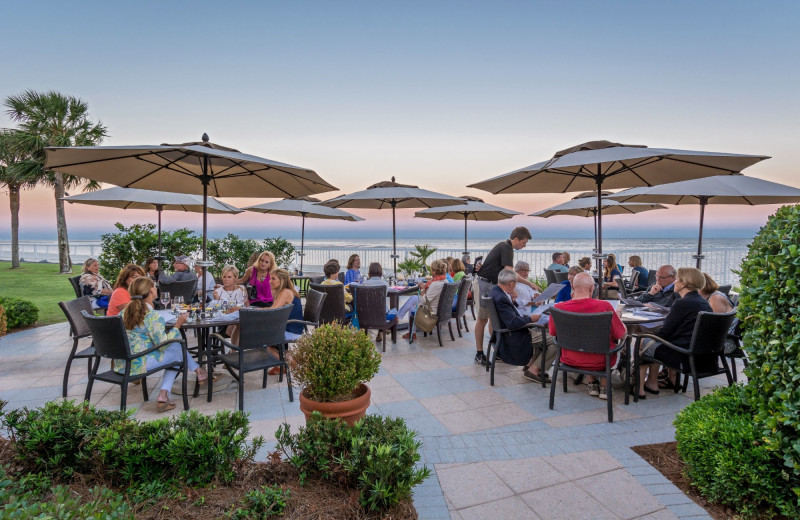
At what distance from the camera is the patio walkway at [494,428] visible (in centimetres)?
230

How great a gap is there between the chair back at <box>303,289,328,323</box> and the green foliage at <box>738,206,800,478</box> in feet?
12.5

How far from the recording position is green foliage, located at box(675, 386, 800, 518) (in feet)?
6.57

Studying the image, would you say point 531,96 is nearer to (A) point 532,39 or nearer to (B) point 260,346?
(A) point 532,39

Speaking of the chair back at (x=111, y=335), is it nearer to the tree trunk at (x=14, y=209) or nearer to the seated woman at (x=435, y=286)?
the seated woman at (x=435, y=286)

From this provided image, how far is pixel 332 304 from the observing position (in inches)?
218

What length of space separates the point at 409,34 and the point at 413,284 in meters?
5.89

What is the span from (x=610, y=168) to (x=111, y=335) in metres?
5.59

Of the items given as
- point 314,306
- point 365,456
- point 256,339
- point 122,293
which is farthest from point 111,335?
point 365,456

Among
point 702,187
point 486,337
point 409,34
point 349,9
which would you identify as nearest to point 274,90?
point 349,9

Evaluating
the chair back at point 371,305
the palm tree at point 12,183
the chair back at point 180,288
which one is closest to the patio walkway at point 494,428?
the chair back at point 371,305

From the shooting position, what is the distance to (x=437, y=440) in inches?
123

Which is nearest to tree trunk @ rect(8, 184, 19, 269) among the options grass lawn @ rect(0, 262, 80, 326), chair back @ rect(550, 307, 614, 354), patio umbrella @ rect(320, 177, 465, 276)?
grass lawn @ rect(0, 262, 80, 326)

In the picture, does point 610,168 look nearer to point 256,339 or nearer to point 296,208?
point 256,339

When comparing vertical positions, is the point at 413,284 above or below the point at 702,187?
below
